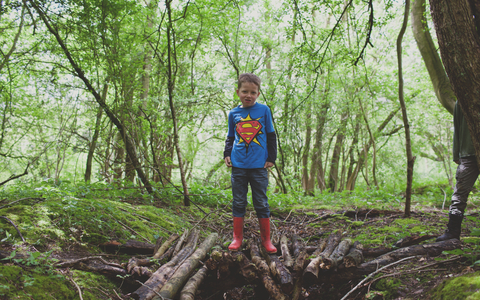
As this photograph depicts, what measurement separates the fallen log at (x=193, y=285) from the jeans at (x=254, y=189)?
87 cm

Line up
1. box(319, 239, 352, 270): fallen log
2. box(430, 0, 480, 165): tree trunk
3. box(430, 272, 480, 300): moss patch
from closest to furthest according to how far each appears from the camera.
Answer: box(430, 272, 480, 300): moss patch → box(430, 0, 480, 165): tree trunk → box(319, 239, 352, 270): fallen log

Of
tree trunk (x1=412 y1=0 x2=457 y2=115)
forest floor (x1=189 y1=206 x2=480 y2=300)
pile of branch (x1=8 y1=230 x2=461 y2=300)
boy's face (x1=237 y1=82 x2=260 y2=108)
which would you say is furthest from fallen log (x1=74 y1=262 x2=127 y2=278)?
tree trunk (x1=412 y1=0 x2=457 y2=115)

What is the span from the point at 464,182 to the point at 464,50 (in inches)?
67.2

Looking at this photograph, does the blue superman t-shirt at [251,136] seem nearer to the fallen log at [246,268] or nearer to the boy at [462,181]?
the fallen log at [246,268]

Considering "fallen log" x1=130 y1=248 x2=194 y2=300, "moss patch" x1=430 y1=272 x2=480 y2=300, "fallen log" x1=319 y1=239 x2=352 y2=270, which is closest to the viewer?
"moss patch" x1=430 y1=272 x2=480 y2=300

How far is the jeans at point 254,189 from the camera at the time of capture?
3.29m

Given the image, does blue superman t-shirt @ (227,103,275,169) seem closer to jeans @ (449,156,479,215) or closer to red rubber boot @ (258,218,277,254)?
red rubber boot @ (258,218,277,254)

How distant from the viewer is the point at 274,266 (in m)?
2.48

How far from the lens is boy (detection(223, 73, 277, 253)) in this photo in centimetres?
329

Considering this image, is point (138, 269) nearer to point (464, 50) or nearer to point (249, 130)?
point (249, 130)

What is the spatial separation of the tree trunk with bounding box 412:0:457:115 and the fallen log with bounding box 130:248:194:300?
22.9 feet

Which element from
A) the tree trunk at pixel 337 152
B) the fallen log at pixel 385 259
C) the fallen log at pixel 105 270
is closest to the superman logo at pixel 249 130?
the fallen log at pixel 385 259

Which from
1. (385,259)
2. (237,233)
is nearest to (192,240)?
(237,233)

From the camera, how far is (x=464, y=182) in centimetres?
319
